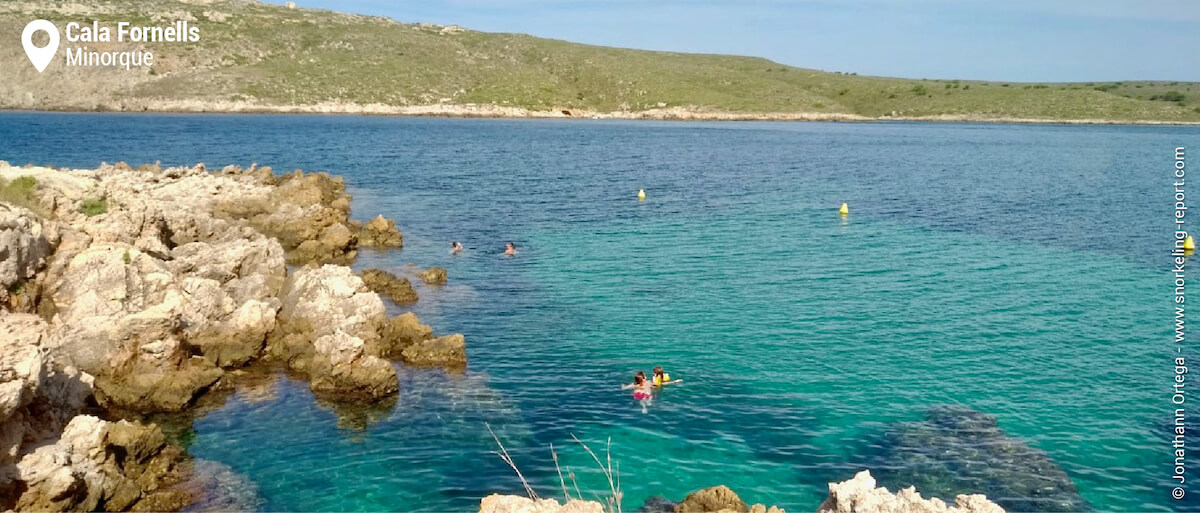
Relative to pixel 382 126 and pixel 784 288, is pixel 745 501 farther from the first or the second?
pixel 382 126

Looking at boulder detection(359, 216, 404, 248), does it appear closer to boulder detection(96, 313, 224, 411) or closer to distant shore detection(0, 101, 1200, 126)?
boulder detection(96, 313, 224, 411)

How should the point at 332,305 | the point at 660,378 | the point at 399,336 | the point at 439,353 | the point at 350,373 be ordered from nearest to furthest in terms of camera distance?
the point at 350,373 < the point at 660,378 < the point at 439,353 < the point at 332,305 < the point at 399,336

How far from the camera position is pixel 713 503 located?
55.7 ft

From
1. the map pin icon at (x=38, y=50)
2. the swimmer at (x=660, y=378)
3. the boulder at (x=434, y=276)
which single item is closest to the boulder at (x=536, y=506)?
the swimmer at (x=660, y=378)

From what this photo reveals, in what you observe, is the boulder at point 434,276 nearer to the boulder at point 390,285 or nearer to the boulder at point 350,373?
the boulder at point 390,285

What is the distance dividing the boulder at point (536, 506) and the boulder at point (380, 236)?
35.3 meters

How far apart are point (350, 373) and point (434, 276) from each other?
13893mm

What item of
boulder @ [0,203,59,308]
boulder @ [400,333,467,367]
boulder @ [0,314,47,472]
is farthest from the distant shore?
boulder @ [0,314,47,472]

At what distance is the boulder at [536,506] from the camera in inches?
415

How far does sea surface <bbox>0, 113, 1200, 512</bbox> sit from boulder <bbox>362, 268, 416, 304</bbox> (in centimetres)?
110

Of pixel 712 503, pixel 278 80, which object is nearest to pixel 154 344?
pixel 712 503

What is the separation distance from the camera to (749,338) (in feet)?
99.9

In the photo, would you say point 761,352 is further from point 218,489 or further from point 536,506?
point 536,506

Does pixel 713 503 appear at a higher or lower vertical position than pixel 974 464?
higher
